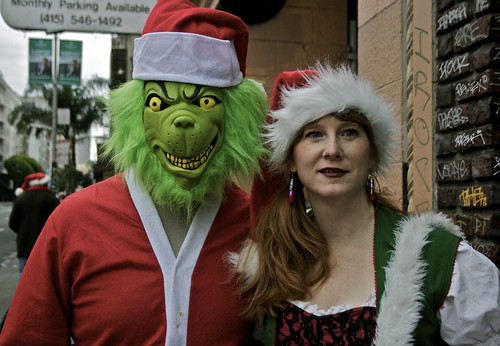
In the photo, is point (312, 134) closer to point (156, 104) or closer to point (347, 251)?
point (347, 251)

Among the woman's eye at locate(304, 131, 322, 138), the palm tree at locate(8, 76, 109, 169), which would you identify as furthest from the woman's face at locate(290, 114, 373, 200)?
the palm tree at locate(8, 76, 109, 169)

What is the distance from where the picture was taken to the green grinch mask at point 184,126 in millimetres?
1935

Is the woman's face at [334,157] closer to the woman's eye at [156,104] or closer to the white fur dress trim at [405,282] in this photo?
the white fur dress trim at [405,282]

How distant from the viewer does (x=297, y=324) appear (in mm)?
1729

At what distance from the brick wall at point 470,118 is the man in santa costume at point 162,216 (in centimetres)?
104

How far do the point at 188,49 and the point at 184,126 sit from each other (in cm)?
33

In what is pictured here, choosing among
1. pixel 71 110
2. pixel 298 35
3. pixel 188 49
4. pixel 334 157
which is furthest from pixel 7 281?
pixel 71 110

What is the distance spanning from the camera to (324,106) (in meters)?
1.78

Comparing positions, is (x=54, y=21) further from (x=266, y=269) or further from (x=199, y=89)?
(x=266, y=269)

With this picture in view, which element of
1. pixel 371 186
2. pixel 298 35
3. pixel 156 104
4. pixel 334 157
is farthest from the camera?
pixel 298 35

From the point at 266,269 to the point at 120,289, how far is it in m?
0.55

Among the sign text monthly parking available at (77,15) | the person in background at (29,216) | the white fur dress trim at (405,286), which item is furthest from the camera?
the person in background at (29,216)

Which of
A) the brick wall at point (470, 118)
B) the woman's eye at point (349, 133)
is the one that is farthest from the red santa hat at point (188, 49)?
the brick wall at point (470, 118)

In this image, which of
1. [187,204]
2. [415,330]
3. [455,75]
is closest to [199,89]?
[187,204]
